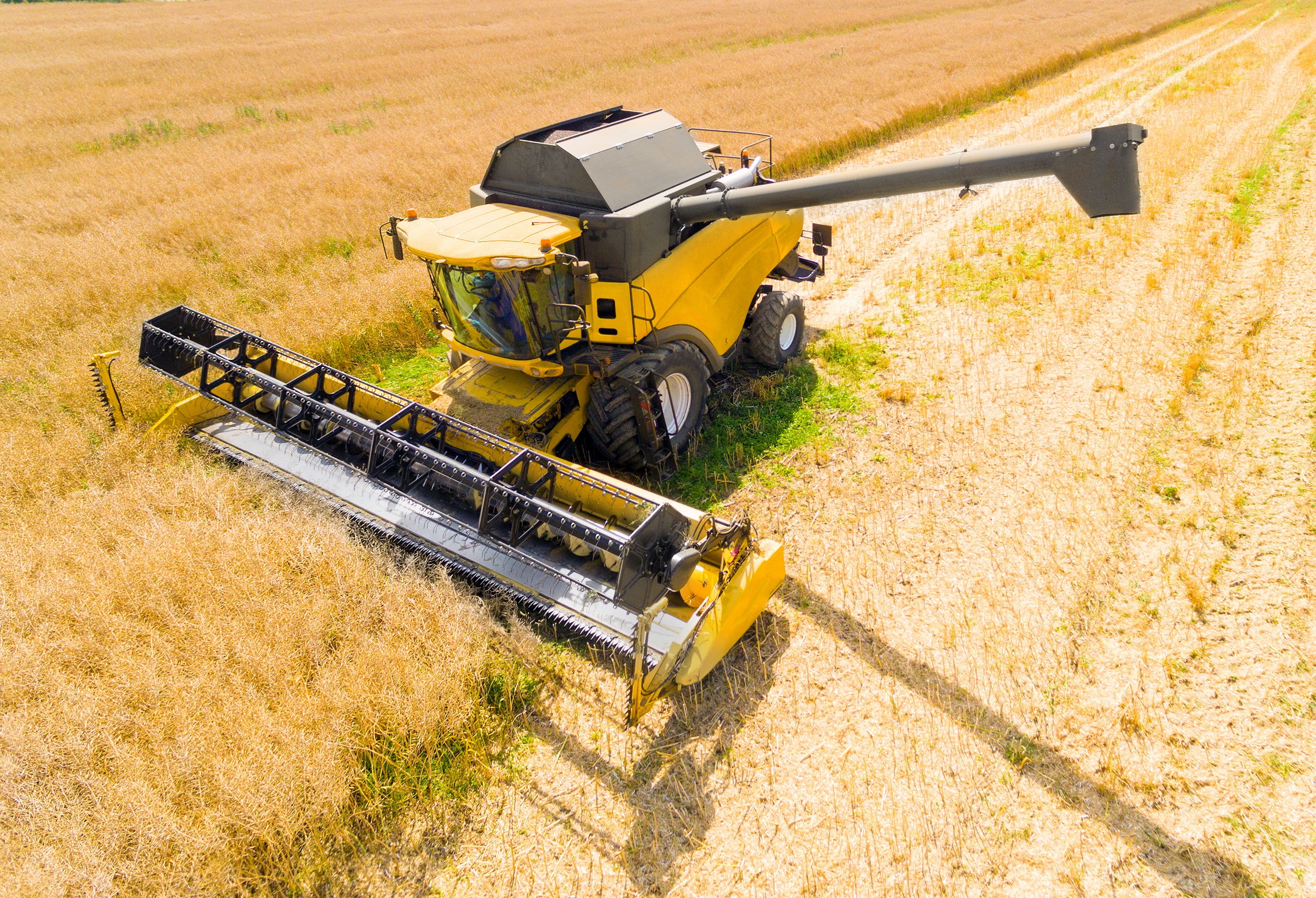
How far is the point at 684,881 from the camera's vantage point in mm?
3547

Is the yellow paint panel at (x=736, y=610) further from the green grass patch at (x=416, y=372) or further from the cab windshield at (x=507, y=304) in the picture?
the green grass patch at (x=416, y=372)

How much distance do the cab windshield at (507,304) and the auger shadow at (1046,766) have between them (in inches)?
101

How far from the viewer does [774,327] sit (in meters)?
7.25

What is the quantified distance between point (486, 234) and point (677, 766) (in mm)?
3639

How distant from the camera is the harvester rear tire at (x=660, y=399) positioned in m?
5.65

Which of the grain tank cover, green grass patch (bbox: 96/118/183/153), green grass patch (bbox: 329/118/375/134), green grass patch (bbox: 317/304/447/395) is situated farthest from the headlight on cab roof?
green grass patch (bbox: 96/118/183/153)


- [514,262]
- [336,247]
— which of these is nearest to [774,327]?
[514,262]

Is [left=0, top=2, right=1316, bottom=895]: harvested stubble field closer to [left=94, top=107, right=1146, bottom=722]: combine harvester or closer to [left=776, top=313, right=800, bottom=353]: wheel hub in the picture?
[left=776, top=313, right=800, bottom=353]: wheel hub

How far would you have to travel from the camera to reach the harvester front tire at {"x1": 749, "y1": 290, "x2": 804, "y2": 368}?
725 cm

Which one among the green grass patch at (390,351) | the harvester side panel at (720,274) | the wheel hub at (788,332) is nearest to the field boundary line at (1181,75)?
the wheel hub at (788,332)

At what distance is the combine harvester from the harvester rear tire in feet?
0.06

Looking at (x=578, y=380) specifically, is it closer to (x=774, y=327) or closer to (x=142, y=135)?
(x=774, y=327)

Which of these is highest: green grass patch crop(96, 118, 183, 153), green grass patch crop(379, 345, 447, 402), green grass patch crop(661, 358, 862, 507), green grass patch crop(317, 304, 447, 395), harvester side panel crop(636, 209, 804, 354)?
green grass patch crop(96, 118, 183, 153)

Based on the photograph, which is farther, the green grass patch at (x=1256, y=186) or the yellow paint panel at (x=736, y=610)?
the green grass patch at (x=1256, y=186)
